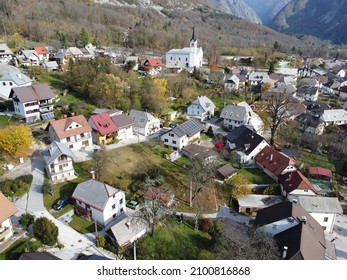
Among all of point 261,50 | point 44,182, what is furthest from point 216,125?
point 261,50

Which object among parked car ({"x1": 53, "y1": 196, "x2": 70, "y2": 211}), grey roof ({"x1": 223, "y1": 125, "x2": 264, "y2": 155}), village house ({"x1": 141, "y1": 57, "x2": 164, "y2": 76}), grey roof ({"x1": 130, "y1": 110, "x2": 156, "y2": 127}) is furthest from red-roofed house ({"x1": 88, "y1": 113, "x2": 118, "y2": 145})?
village house ({"x1": 141, "y1": 57, "x2": 164, "y2": 76})

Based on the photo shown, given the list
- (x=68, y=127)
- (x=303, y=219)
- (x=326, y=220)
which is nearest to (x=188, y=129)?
(x=68, y=127)

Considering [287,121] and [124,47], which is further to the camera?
[124,47]

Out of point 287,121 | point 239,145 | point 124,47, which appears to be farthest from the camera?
point 124,47

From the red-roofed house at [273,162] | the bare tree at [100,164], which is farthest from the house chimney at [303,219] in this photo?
the bare tree at [100,164]
